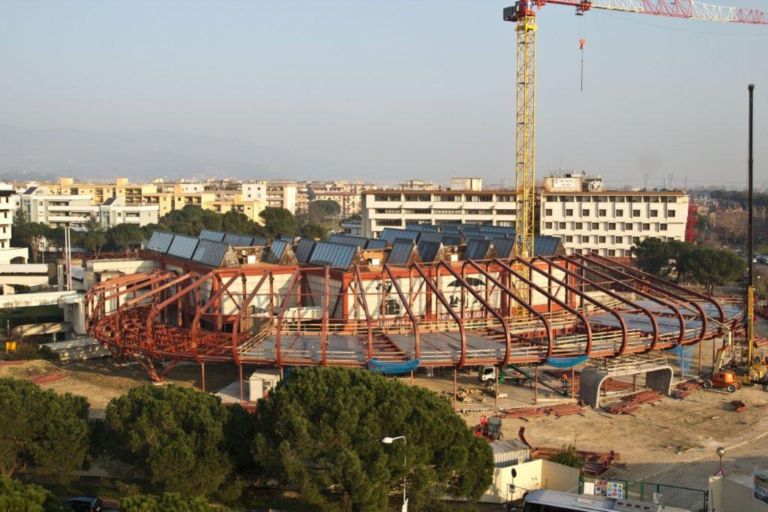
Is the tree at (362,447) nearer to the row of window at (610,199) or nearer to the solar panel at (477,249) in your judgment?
the solar panel at (477,249)

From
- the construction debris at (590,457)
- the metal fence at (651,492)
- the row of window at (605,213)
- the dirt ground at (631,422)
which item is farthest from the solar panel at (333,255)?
the row of window at (605,213)

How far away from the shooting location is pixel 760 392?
4175 centimetres

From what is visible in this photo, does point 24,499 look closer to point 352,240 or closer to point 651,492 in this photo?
point 651,492

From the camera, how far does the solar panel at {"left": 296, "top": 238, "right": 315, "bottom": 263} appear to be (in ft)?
171

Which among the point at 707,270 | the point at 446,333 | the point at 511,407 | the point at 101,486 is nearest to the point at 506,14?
the point at 707,270

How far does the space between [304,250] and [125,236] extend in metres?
52.2

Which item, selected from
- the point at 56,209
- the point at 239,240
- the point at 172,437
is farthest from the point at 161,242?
the point at 56,209

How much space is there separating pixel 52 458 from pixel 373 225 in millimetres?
78059

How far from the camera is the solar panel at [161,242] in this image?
57875 millimetres

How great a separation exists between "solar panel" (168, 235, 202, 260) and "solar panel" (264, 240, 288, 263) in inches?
202

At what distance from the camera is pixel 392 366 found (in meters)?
35.7

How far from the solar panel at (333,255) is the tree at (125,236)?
53.8 metres

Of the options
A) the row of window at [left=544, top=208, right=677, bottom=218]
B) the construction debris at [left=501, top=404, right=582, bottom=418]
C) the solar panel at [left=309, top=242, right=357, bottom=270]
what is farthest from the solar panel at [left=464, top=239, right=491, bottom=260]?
the row of window at [left=544, top=208, right=677, bottom=218]

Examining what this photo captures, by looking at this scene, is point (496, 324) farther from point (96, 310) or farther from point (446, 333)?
point (96, 310)
